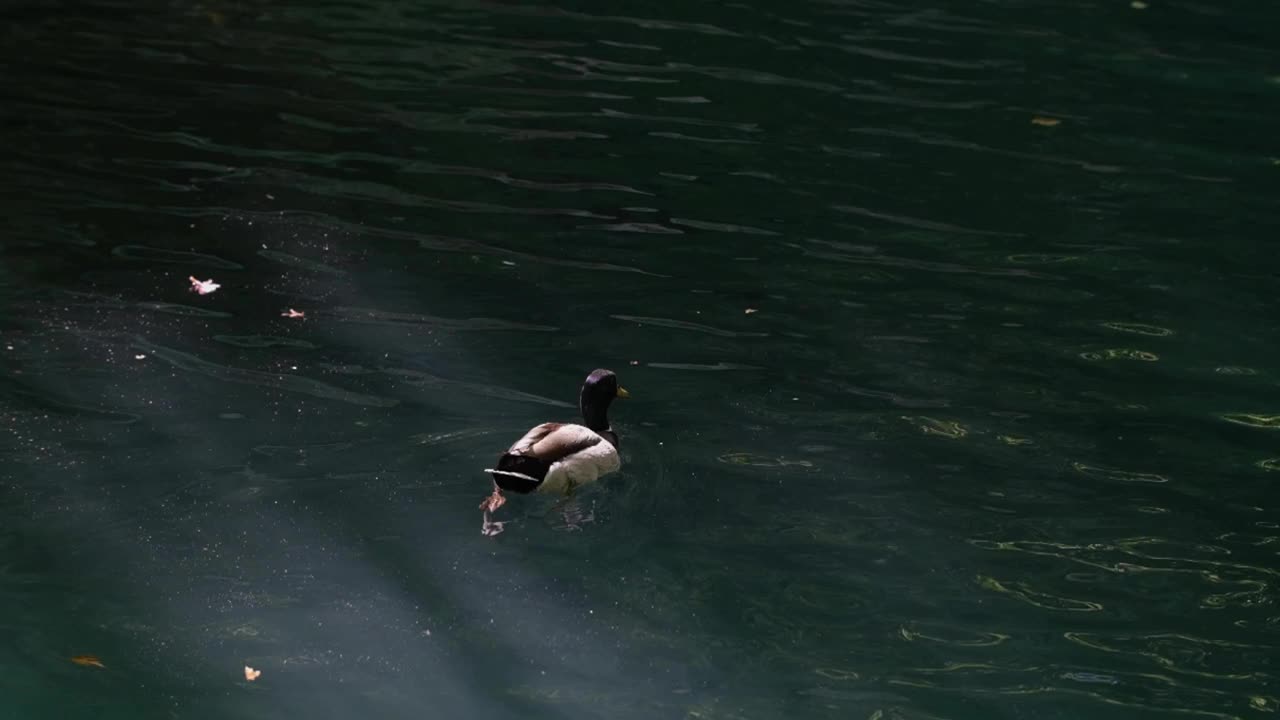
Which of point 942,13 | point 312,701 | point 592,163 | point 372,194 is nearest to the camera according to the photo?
point 312,701

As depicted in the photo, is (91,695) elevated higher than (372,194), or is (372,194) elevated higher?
(372,194)

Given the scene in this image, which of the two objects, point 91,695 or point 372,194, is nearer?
point 91,695

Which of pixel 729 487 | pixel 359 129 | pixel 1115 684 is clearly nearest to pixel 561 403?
pixel 729 487

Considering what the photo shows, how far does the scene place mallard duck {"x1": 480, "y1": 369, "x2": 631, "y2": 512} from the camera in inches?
346

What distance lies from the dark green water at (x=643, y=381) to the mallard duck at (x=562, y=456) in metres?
0.14

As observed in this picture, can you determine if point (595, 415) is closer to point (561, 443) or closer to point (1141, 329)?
point (561, 443)

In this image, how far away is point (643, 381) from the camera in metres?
10.6

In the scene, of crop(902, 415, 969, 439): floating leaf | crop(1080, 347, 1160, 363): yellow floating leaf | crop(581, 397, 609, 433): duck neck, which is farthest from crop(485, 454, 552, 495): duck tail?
crop(1080, 347, 1160, 363): yellow floating leaf

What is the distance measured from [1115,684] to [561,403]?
3.75 meters

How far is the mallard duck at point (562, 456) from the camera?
8789 mm

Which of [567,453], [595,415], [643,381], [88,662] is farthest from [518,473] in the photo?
[88,662]

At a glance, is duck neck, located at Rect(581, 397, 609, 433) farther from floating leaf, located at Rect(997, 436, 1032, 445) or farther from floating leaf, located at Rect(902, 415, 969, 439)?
floating leaf, located at Rect(997, 436, 1032, 445)

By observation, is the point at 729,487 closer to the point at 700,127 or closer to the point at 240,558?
the point at 240,558

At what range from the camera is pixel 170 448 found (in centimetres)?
930
